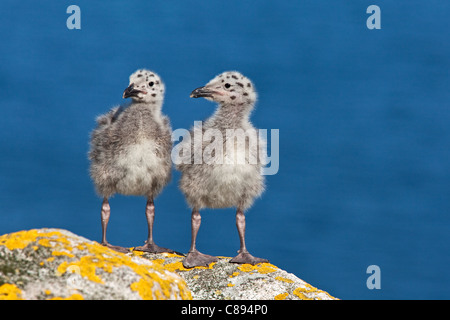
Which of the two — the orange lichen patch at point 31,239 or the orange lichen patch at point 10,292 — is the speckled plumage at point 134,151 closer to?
the orange lichen patch at point 31,239

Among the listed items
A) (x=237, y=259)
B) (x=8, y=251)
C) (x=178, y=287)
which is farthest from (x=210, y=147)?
(x=8, y=251)

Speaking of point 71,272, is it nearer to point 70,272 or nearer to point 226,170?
point 70,272

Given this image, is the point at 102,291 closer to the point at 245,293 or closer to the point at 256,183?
the point at 245,293

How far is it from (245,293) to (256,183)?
4.22ft

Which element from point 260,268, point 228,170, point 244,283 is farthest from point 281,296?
point 228,170

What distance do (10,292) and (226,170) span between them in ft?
9.44

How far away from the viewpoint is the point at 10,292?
3.97 metres

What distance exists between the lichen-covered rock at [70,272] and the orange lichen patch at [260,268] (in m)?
1.78

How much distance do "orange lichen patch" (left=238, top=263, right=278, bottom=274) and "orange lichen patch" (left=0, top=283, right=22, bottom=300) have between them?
2.73 metres

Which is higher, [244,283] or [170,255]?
[170,255]

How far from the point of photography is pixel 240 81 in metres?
6.74

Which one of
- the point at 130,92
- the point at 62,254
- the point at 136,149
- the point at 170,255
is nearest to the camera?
the point at 62,254

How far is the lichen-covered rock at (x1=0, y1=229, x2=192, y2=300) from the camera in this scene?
4.06 metres
